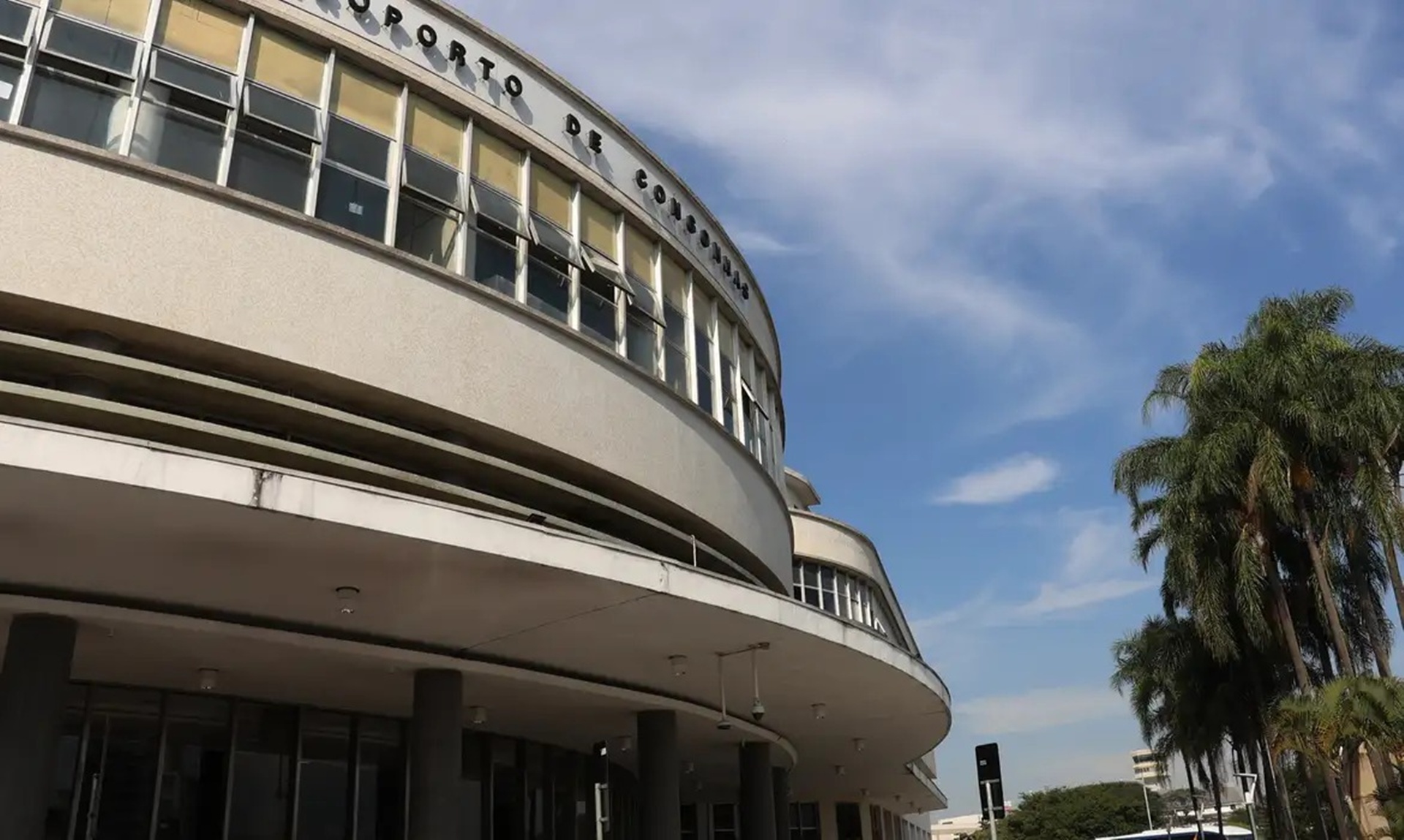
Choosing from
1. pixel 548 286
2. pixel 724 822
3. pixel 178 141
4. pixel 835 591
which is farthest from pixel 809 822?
pixel 178 141

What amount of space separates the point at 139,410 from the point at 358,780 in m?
6.97

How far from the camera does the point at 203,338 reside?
34.7ft

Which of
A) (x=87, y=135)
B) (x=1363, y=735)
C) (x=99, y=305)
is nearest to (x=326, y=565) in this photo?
(x=99, y=305)

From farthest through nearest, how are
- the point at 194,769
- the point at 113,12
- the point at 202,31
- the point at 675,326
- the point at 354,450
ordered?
the point at 675,326 < the point at 194,769 < the point at 202,31 < the point at 354,450 < the point at 113,12

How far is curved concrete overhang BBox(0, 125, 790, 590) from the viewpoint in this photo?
1018 cm

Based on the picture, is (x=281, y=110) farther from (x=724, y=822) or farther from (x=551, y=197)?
(x=724, y=822)

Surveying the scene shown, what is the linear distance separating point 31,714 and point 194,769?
13.3 ft

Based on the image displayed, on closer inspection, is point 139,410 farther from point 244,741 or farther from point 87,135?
point 244,741

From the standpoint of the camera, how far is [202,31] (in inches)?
480

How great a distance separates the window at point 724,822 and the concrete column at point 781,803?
10.1 metres

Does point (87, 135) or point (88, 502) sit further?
point (87, 135)

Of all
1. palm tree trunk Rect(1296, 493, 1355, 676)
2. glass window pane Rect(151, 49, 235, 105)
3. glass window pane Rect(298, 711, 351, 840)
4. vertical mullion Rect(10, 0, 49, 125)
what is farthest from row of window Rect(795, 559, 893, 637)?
vertical mullion Rect(10, 0, 49, 125)

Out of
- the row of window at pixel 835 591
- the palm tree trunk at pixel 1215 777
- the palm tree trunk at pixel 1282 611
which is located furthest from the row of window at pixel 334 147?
the palm tree trunk at pixel 1215 777

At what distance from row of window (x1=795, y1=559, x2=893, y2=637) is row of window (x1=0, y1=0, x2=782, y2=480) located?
55.2 feet
